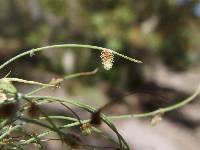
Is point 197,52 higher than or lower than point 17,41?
lower

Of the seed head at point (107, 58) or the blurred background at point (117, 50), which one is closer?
the seed head at point (107, 58)

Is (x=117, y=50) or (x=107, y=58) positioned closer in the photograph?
(x=107, y=58)

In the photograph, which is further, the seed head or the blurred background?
the blurred background

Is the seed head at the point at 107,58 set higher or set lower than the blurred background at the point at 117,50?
higher

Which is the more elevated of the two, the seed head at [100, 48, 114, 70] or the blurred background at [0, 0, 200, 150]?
the seed head at [100, 48, 114, 70]

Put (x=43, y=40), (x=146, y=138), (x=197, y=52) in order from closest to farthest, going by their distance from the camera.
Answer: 1. (x=146, y=138)
2. (x=43, y=40)
3. (x=197, y=52)

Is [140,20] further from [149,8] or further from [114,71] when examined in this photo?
[114,71]

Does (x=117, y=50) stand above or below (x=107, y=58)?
below

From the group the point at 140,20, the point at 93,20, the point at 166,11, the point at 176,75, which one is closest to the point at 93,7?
the point at 93,20
